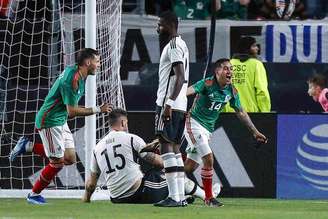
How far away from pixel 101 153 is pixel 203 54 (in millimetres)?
5041

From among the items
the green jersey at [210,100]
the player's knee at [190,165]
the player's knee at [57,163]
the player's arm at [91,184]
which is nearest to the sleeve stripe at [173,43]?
the green jersey at [210,100]

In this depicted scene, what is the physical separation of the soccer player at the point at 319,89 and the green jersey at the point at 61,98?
3.97 metres

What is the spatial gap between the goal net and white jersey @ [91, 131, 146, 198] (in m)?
1.62

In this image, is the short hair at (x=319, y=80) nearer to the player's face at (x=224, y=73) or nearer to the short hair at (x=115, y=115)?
the player's face at (x=224, y=73)

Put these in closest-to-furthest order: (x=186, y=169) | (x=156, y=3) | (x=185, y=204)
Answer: (x=185, y=204) < (x=186, y=169) < (x=156, y=3)

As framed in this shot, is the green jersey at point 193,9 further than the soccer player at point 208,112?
Yes

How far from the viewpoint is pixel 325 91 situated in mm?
16766

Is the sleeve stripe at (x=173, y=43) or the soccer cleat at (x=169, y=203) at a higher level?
the sleeve stripe at (x=173, y=43)

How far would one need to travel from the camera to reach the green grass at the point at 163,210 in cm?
1198

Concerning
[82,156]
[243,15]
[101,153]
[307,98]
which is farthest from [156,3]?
[101,153]

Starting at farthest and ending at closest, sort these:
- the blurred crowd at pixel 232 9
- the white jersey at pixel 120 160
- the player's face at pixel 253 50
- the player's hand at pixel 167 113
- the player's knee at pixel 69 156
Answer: the blurred crowd at pixel 232 9
the player's face at pixel 253 50
the player's knee at pixel 69 156
the white jersey at pixel 120 160
the player's hand at pixel 167 113

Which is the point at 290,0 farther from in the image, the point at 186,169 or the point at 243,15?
the point at 186,169

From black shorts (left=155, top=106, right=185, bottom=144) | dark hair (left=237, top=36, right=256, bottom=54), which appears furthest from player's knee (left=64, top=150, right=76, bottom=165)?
dark hair (left=237, top=36, right=256, bottom=54)

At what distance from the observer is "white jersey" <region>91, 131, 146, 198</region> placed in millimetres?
13938
